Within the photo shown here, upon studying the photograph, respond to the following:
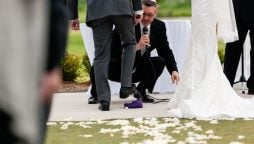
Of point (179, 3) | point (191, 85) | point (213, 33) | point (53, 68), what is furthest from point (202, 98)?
point (179, 3)

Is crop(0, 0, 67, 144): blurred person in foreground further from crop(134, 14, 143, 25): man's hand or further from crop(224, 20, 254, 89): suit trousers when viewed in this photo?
crop(224, 20, 254, 89): suit trousers

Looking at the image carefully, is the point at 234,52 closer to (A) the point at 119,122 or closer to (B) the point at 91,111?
(B) the point at 91,111

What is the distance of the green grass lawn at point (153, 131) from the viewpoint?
191 inches

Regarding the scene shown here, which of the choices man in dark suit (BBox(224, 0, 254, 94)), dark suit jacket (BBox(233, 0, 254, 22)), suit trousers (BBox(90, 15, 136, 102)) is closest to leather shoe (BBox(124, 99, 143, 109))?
suit trousers (BBox(90, 15, 136, 102))

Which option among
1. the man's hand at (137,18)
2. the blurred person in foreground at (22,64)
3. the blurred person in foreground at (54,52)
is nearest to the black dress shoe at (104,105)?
the man's hand at (137,18)

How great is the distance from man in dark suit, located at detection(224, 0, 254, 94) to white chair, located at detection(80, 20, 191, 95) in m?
0.75

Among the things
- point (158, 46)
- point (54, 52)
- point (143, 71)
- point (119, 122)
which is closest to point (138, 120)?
point (119, 122)

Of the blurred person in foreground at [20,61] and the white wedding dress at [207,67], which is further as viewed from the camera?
the white wedding dress at [207,67]

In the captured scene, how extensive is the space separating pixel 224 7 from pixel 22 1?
17.0ft

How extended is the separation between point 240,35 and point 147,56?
1210 mm

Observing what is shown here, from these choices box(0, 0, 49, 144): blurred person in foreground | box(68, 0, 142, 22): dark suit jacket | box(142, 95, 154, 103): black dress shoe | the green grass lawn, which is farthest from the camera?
box(142, 95, 154, 103): black dress shoe

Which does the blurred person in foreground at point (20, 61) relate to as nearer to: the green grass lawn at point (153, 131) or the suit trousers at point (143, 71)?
the green grass lawn at point (153, 131)

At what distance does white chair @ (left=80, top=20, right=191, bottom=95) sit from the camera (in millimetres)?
8281

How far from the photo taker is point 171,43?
27.9 ft
